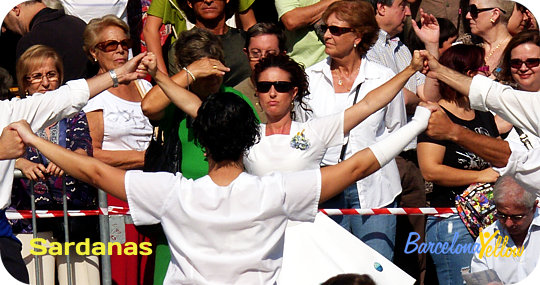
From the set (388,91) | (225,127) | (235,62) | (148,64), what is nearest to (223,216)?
(225,127)

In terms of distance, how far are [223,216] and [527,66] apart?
309cm

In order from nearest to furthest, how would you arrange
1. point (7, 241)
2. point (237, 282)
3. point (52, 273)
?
point (237, 282) < point (7, 241) < point (52, 273)

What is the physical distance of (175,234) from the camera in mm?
5066

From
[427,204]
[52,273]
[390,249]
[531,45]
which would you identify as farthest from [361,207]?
[52,273]

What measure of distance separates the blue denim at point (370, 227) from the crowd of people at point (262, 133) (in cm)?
1

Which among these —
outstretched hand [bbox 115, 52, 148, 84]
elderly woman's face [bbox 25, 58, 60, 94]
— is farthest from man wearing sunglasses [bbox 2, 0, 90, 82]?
outstretched hand [bbox 115, 52, 148, 84]

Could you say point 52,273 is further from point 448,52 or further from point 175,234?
point 448,52

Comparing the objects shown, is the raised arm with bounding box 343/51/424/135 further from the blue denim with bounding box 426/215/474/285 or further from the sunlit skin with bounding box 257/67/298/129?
the blue denim with bounding box 426/215/474/285

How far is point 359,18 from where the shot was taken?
24.6 feet

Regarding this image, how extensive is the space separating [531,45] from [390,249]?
1.69 m

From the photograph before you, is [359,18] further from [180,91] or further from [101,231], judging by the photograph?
[101,231]

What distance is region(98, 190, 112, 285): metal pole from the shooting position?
670cm

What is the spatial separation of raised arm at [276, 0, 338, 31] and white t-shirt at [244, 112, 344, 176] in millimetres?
1994

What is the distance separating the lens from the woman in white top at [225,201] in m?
5.02
